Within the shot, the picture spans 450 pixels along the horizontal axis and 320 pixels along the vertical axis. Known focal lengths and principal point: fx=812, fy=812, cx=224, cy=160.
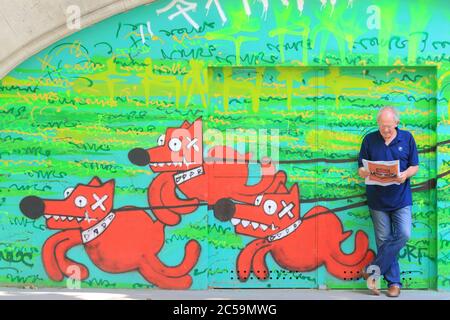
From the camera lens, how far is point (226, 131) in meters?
7.81

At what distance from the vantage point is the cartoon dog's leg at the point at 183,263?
7711 mm

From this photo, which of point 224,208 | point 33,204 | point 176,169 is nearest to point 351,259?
point 224,208

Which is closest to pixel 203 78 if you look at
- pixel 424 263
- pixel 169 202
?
pixel 169 202

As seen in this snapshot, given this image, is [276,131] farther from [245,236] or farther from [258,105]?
[245,236]

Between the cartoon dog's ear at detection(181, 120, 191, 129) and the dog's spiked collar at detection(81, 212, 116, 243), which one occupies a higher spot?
the cartoon dog's ear at detection(181, 120, 191, 129)

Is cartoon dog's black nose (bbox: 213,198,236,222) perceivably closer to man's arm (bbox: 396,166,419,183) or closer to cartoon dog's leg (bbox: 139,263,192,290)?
cartoon dog's leg (bbox: 139,263,192,290)

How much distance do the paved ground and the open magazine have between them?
3.49 ft

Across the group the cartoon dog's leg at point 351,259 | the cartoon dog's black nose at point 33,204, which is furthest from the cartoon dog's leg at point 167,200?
the cartoon dog's leg at point 351,259

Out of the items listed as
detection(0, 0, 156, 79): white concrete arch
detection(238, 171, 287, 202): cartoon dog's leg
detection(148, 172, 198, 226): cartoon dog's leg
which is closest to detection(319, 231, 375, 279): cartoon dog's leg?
detection(238, 171, 287, 202): cartoon dog's leg

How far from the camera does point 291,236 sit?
778 centimetres

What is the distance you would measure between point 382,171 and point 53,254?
3.20 meters

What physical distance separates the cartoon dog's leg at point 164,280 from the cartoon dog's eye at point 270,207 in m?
0.98

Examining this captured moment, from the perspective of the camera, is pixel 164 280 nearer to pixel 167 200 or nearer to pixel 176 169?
pixel 167 200

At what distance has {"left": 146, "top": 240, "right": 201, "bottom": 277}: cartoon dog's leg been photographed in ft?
25.3
